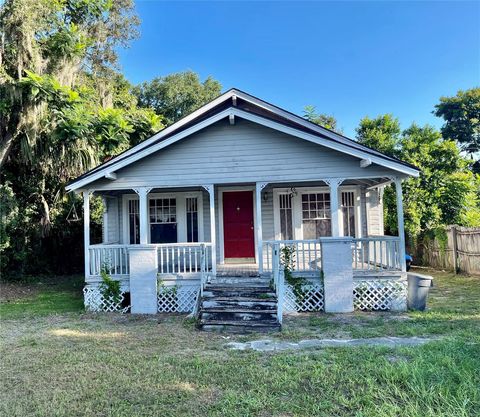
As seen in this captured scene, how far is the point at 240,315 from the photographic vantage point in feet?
23.6

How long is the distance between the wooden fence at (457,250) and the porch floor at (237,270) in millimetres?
7700

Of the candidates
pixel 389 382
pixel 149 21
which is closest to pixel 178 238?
pixel 389 382

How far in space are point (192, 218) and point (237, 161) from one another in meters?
2.92

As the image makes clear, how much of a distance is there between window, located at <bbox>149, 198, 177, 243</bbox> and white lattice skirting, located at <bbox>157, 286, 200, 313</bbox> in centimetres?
254

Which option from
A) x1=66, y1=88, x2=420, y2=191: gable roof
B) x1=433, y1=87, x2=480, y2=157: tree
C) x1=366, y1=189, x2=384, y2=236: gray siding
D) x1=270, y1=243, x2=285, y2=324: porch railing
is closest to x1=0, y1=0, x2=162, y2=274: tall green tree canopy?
x1=66, y1=88, x2=420, y2=191: gable roof

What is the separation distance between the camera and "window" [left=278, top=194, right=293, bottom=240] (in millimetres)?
10884

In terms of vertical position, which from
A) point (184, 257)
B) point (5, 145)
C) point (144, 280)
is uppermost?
point (5, 145)

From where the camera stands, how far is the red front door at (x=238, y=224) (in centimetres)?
1088

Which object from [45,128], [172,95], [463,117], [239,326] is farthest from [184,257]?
[463,117]

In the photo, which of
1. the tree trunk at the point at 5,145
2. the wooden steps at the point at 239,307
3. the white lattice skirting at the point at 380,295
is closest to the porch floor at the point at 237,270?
the wooden steps at the point at 239,307

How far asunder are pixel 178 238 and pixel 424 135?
13.3m

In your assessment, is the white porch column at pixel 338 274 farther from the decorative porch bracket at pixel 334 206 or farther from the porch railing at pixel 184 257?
the porch railing at pixel 184 257

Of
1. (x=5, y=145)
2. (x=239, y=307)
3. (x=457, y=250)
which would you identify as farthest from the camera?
(x=457, y=250)

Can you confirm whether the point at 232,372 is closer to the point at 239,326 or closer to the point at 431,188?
the point at 239,326
